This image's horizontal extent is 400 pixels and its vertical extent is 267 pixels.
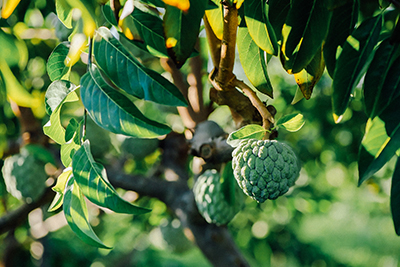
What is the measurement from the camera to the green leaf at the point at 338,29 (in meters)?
0.68

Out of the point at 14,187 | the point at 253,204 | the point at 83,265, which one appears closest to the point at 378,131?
the point at 14,187

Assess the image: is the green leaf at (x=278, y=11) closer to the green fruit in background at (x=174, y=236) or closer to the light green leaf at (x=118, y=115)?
the light green leaf at (x=118, y=115)

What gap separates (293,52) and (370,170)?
26cm

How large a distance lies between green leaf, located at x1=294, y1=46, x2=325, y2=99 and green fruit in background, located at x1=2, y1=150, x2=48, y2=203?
61.3 inches

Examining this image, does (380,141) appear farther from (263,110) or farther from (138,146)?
(138,146)

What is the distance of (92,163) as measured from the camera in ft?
2.44

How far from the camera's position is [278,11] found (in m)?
0.73

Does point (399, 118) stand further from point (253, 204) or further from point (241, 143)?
point (253, 204)

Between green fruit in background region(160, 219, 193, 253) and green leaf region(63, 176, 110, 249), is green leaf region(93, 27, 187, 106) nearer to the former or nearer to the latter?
green leaf region(63, 176, 110, 249)

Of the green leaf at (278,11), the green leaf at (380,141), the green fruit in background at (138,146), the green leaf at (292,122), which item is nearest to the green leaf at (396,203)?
the green leaf at (380,141)

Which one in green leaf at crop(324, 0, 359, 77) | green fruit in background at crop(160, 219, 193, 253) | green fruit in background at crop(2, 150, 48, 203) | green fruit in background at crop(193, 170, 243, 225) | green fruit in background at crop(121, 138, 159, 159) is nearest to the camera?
green leaf at crop(324, 0, 359, 77)

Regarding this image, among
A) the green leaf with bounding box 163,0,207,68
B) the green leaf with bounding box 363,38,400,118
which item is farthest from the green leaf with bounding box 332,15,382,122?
the green leaf with bounding box 163,0,207,68

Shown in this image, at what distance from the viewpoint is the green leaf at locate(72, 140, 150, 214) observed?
708mm

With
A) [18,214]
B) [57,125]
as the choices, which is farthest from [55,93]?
[18,214]
